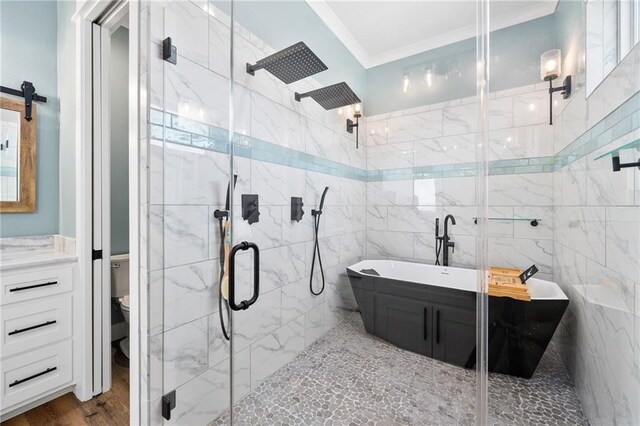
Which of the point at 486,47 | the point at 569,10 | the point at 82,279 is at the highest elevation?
the point at 569,10

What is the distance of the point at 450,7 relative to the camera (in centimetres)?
→ 211

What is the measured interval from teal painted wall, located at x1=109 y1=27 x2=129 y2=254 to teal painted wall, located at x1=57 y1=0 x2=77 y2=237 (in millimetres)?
472

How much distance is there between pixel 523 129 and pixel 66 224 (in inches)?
134

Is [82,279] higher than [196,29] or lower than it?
lower

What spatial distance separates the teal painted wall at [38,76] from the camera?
1776 millimetres

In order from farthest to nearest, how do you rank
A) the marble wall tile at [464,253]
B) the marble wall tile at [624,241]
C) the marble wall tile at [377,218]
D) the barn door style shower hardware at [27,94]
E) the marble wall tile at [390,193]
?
the marble wall tile at [377,218]
the marble wall tile at [390,193]
the marble wall tile at [464,253]
the barn door style shower hardware at [27,94]
the marble wall tile at [624,241]

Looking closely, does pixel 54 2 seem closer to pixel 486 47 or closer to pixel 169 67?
pixel 169 67

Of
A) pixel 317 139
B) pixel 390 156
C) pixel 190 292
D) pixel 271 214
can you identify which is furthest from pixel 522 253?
pixel 190 292

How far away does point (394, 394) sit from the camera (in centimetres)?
163

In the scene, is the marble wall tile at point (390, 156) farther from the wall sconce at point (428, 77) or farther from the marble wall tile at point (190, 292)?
the marble wall tile at point (190, 292)

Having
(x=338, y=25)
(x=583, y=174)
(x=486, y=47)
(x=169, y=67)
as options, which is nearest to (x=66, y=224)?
(x=169, y=67)

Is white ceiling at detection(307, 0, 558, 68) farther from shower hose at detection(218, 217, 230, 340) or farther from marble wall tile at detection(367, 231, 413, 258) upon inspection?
shower hose at detection(218, 217, 230, 340)

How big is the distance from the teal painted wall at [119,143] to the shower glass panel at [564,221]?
304 centimetres

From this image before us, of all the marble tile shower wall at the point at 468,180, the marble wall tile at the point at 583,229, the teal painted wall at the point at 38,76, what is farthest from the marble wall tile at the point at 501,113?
the teal painted wall at the point at 38,76
